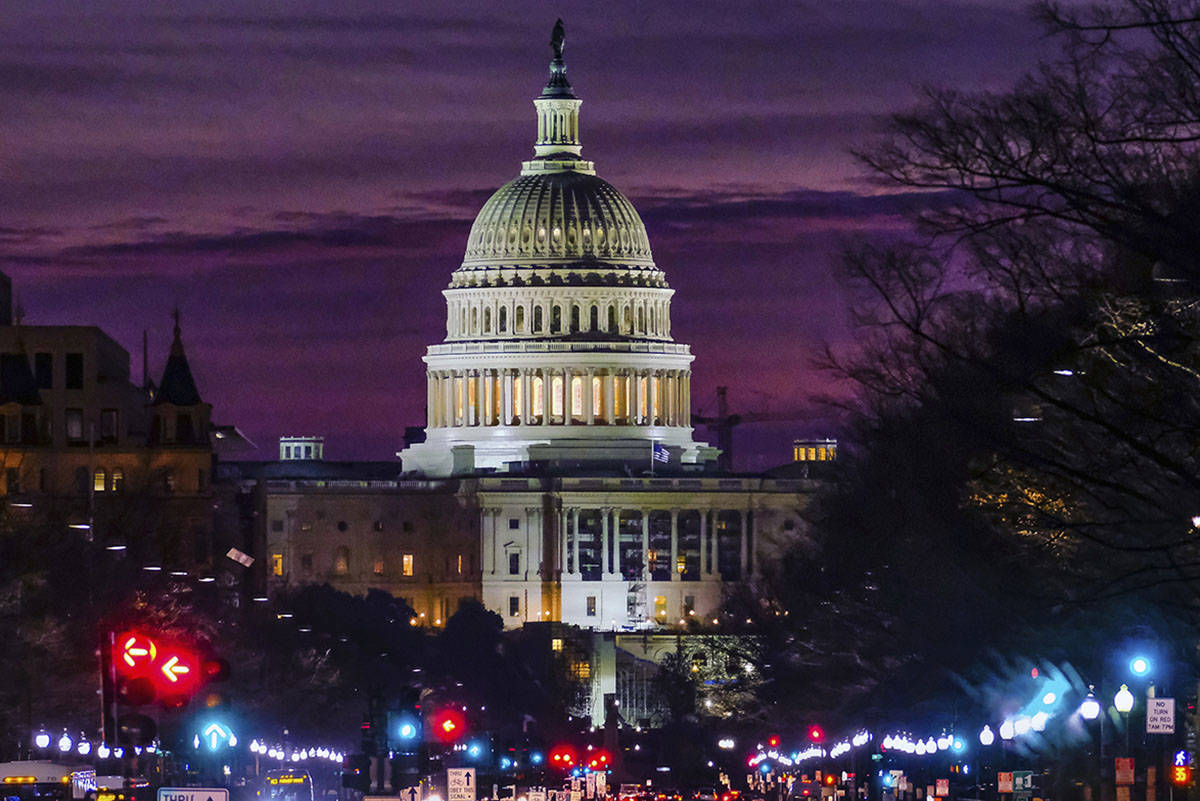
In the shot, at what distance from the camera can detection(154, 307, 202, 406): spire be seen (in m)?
183

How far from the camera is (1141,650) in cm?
6756

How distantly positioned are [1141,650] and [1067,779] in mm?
13592

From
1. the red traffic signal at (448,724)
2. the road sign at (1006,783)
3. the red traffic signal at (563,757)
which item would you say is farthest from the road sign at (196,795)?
the red traffic signal at (563,757)

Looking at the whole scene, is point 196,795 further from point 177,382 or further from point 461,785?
point 177,382

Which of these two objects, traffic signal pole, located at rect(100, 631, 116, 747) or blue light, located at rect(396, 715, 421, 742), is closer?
traffic signal pole, located at rect(100, 631, 116, 747)

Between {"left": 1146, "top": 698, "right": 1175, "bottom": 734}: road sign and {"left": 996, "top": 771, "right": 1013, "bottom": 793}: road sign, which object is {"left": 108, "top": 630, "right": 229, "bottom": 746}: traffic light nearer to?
{"left": 1146, "top": 698, "right": 1175, "bottom": 734}: road sign

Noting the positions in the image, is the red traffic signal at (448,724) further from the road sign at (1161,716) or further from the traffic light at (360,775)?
→ the road sign at (1161,716)

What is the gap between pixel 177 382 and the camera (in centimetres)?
18425

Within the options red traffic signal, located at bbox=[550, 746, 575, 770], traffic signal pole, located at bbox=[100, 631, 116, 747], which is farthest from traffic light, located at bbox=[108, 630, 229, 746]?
red traffic signal, located at bbox=[550, 746, 575, 770]

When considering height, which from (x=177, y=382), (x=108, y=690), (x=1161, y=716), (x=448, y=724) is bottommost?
(x=108, y=690)

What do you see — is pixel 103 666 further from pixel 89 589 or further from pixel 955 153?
pixel 89 589

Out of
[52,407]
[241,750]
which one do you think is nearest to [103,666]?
[241,750]

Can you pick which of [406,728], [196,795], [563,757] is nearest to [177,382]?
[563,757]

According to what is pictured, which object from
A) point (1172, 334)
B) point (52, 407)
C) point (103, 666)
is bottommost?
point (103, 666)
